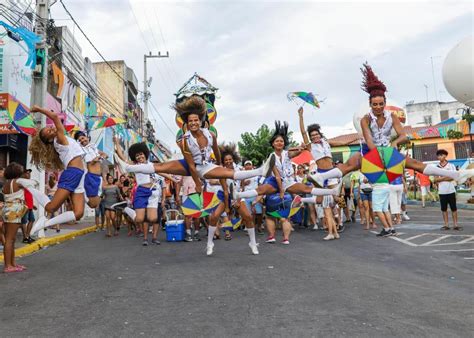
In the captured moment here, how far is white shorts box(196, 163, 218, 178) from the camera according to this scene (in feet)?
20.1

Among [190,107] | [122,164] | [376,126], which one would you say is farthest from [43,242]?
[376,126]

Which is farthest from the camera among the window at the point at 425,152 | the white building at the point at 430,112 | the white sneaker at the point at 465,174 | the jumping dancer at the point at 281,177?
the white building at the point at 430,112

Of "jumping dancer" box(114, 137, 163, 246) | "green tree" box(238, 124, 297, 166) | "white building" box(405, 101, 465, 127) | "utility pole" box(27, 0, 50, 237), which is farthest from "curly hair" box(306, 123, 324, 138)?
"white building" box(405, 101, 465, 127)

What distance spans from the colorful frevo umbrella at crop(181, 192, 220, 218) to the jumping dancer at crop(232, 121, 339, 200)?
1.44 feet

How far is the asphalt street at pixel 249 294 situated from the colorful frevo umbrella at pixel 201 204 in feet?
2.51

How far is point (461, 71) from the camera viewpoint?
37.3ft

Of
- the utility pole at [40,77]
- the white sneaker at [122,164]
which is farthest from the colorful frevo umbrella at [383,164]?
the utility pole at [40,77]

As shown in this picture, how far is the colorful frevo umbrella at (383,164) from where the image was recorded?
18.7 feet

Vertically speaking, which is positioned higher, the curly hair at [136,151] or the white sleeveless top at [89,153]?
the curly hair at [136,151]

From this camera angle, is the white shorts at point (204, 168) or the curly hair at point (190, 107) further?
the curly hair at point (190, 107)

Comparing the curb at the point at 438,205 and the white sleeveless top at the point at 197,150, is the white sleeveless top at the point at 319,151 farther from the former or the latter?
the curb at the point at 438,205

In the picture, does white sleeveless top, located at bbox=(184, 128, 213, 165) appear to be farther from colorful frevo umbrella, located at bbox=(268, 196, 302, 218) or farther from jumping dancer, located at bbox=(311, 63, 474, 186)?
colorful frevo umbrella, located at bbox=(268, 196, 302, 218)

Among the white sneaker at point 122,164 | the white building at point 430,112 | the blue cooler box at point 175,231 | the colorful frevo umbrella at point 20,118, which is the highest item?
the white building at point 430,112

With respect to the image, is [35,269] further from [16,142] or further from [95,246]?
[16,142]
